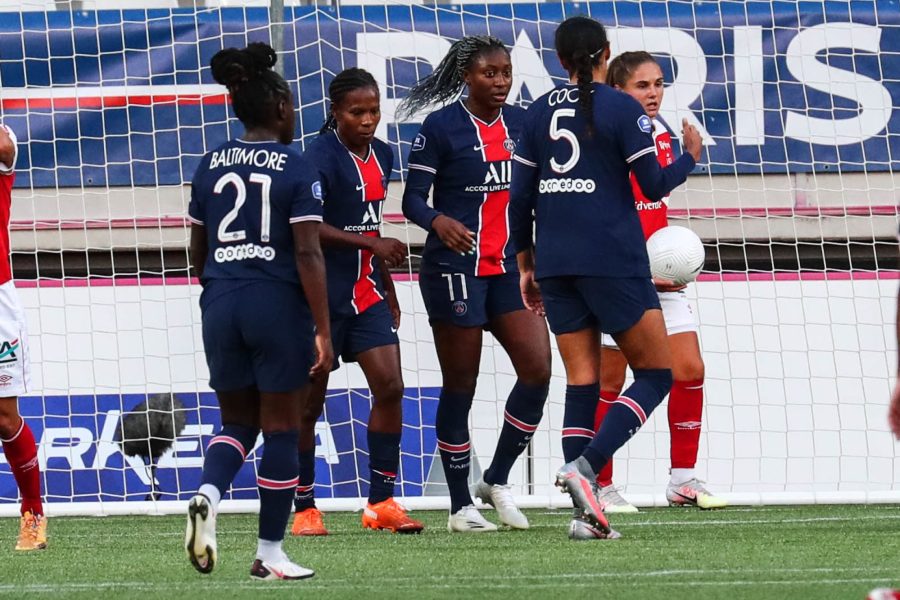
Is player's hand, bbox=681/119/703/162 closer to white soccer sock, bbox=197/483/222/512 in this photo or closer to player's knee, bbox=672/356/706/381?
player's knee, bbox=672/356/706/381

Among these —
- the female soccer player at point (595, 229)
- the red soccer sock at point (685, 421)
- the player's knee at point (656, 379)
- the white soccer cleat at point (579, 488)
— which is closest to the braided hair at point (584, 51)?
the female soccer player at point (595, 229)

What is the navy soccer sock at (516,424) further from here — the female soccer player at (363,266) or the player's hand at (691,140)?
the player's hand at (691,140)

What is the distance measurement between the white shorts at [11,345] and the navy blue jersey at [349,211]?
1.21m

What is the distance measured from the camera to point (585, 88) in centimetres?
597

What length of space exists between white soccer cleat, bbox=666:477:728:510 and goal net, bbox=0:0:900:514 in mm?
1130

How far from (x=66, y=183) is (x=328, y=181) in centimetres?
324

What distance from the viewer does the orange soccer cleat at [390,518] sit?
21.9 feet

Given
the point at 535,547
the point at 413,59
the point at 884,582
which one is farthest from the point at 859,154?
the point at 884,582

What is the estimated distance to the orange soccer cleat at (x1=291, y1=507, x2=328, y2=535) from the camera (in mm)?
6848

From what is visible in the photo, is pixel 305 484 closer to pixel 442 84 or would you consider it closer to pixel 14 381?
pixel 14 381

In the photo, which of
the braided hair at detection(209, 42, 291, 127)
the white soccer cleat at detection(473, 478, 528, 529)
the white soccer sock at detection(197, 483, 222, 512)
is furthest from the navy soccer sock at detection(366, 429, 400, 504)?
the braided hair at detection(209, 42, 291, 127)

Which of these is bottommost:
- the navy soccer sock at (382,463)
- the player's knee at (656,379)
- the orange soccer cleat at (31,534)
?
the orange soccer cleat at (31,534)

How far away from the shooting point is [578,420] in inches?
246

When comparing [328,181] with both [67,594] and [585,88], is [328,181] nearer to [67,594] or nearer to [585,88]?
[585,88]
